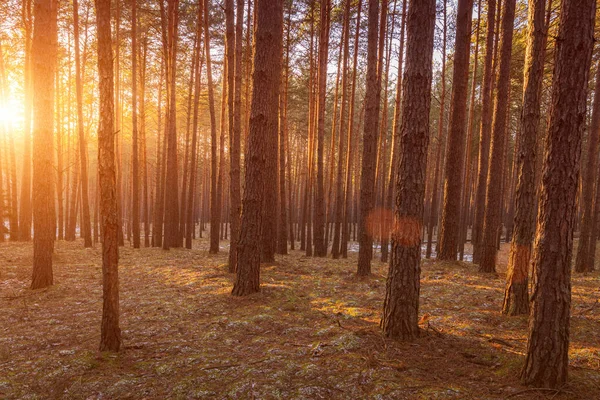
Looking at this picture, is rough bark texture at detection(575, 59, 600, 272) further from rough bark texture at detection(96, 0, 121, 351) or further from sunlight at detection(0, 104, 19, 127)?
sunlight at detection(0, 104, 19, 127)

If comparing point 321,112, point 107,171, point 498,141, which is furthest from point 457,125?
point 107,171

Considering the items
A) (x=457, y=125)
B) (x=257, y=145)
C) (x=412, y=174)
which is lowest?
(x=412, y=174)

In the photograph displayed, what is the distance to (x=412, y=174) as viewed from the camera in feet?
15.3

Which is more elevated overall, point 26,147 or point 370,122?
point 370,122

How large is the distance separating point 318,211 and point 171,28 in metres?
10.5

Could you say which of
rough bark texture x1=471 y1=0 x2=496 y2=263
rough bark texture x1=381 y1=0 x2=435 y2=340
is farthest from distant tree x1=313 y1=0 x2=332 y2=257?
rough bark texture x1=381 y1=0 x2=435 y2=340

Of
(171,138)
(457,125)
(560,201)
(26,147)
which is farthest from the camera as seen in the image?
(26,147)

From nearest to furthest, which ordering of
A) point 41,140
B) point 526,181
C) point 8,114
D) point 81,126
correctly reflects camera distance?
point 526,181 < point 41,140 < point 81,126 < point 8,114

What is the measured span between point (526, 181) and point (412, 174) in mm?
2662

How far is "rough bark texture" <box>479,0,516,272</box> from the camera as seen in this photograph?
885 centimetres

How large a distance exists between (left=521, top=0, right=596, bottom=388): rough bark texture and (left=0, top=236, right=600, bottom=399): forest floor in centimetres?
42

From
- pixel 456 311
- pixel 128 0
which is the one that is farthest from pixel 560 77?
pixel 128 0

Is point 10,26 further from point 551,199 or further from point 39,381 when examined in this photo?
point 551,199

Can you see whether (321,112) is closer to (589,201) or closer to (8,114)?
(589,201)
